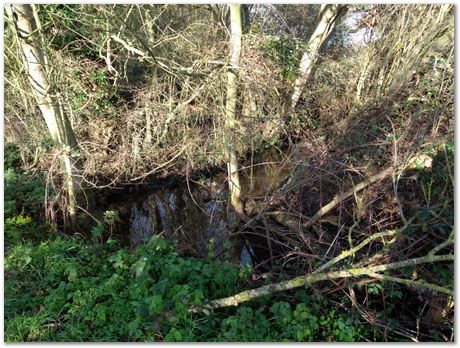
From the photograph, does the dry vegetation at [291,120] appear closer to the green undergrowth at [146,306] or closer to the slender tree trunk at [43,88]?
the slender tree trunk at [43,88]

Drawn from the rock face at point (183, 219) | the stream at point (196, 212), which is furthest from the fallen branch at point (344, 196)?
the rock face at point (183, 219)

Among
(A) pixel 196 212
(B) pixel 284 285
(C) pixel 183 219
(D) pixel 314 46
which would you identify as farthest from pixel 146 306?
(D) pixel 314 46

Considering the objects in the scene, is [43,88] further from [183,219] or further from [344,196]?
[344,196]

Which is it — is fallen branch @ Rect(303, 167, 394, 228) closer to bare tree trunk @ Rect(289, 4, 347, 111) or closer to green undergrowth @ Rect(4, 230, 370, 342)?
green undergrowth @ Rect(4, 230, 370, 342)

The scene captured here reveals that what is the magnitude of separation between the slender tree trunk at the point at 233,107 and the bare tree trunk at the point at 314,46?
2.07m

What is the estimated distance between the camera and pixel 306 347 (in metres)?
2.68

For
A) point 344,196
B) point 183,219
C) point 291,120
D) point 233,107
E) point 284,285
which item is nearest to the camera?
point 284,285

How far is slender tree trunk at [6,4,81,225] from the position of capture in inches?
148

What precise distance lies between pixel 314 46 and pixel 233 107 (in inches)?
118

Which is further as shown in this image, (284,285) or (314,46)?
(314,46)

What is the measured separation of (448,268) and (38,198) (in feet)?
17.8

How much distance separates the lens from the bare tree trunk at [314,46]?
6.65 metres

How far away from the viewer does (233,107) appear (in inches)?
193

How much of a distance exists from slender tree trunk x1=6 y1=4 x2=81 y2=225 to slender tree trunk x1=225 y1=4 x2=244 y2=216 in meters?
2.21
